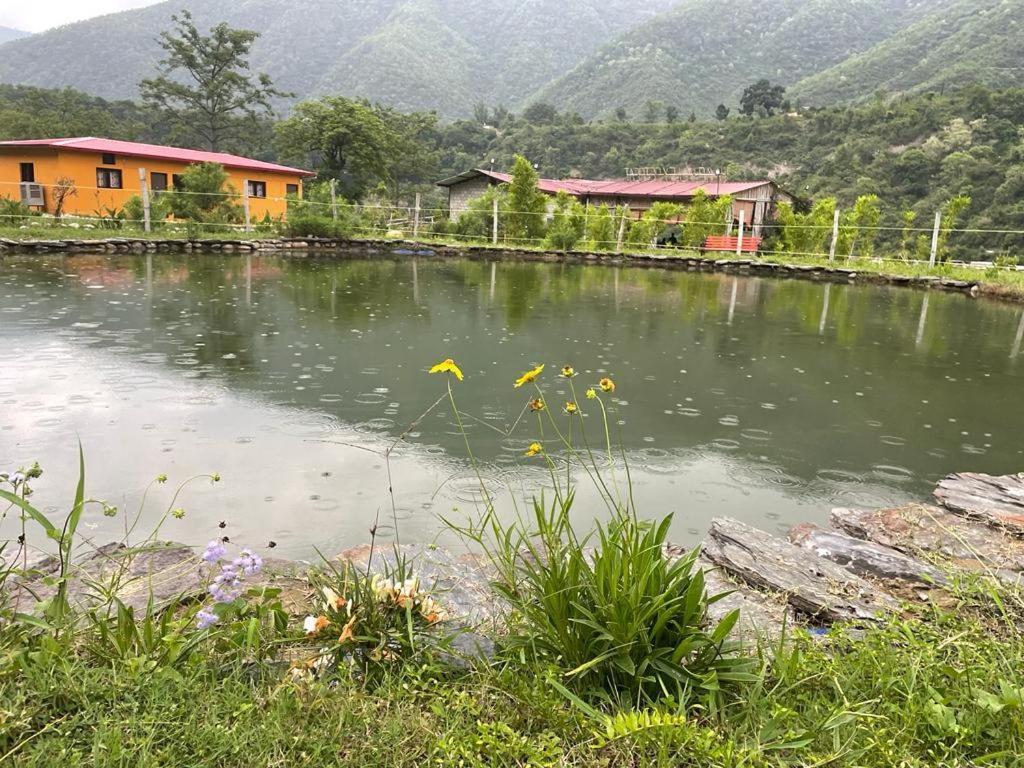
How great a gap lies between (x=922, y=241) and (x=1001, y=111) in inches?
957

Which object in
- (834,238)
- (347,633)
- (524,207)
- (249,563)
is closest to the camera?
(347,633)

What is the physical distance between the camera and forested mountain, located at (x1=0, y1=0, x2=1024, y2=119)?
61406 millimetres

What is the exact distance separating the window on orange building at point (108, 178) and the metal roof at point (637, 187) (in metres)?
13.2

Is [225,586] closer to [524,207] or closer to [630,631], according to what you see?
[630,631]

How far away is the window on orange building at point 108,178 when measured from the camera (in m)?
21.2

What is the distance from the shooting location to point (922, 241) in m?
18.9

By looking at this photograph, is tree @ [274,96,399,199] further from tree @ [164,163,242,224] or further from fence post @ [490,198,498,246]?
fence post @ [490,198,498,246]

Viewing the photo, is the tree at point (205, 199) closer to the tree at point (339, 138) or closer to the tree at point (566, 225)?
the tree at point (566, 225)

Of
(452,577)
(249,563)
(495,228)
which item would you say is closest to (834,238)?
(495,228)

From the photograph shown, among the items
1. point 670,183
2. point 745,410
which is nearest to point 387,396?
point 745,410

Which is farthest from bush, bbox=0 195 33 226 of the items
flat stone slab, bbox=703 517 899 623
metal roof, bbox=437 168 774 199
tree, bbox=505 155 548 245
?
flat stone slab, bbox=703 517 899 623

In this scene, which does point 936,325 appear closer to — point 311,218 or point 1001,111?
point 311,218

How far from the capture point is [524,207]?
71.8ft

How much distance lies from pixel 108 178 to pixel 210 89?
778 inches
